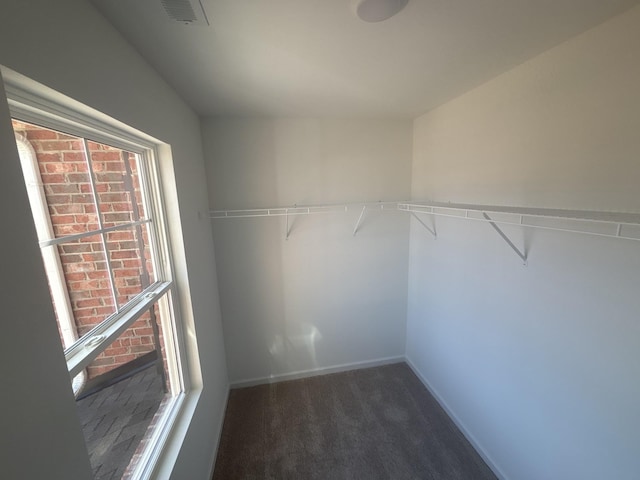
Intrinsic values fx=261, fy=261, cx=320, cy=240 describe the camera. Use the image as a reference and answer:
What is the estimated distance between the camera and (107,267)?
3.44 ft

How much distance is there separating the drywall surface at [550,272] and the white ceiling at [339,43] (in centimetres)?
22

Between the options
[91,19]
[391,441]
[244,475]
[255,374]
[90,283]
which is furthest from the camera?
[255,374]

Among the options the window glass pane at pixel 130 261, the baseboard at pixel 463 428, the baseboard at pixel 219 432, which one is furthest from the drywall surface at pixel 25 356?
the baseboard at pixel 463 428

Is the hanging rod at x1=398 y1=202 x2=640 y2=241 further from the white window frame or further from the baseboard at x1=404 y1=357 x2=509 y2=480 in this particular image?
the white window frame

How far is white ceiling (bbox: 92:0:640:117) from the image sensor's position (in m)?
0.94

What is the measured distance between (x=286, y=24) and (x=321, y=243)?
1690 millimetres

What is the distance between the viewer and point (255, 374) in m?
2.57

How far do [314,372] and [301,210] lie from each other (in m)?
1.66

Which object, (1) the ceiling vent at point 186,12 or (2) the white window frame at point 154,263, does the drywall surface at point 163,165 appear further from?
(1) the ceiling vent at point 186,12

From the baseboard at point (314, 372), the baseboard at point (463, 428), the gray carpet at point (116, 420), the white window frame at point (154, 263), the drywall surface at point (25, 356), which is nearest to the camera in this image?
the drywall surface at point (25, 356)

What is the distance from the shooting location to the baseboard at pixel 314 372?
256 centimetres

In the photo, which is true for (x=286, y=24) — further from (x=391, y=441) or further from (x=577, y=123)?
(x=391, y=441)

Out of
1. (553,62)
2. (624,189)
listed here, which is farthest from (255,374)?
(553,62)

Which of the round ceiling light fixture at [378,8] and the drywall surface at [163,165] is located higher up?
the round ceiling light fixture at [378,8]
